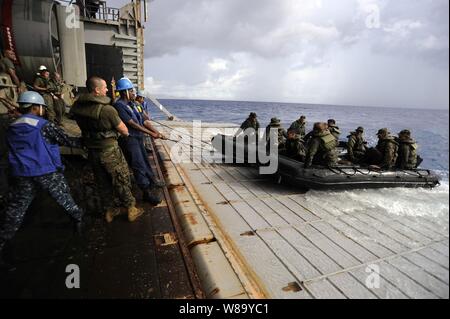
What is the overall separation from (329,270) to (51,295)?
106 inches

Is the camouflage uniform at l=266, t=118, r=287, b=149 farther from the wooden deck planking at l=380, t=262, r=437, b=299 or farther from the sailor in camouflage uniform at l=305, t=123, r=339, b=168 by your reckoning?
the wooden deck planking at l=380, t=262, r=437, b=299

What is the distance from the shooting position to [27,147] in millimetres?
2416

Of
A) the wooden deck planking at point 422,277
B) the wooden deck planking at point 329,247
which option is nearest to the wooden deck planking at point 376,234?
the wooden deck planking at point 422,277

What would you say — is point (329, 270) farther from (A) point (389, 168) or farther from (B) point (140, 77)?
(B) point (140, 77)

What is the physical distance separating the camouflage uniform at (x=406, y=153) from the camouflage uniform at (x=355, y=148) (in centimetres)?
87

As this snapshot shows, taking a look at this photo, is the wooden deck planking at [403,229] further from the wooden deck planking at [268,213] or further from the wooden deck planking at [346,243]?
the wooden deck planking at [268,213]

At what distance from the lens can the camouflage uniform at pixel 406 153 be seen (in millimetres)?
6060

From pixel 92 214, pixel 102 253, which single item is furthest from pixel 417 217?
pixel 92 214

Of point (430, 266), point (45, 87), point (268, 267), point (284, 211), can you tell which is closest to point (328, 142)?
point (284, 211)

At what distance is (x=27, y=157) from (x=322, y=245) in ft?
11.6

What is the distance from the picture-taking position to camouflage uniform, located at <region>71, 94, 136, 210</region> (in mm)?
2814

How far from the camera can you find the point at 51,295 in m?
2.01

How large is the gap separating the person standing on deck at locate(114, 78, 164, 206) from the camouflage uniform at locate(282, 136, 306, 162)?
3560mm

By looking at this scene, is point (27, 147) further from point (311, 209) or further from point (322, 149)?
point (322, 149)
